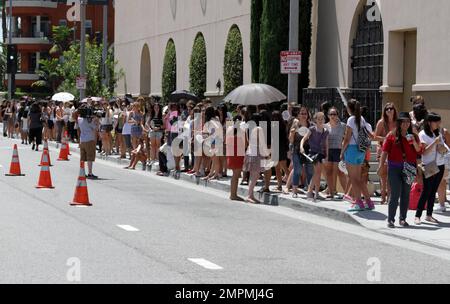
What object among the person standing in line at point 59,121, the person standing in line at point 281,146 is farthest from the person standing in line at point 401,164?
the person standing in line at point 59,121

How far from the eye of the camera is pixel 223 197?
21078 millimetres

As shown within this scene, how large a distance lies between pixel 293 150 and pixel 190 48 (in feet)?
75.6

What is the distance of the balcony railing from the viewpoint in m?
26.3

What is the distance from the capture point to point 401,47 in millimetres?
26031

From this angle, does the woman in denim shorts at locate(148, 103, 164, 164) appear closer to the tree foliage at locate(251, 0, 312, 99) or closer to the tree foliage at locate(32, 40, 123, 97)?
the tree foliage at locate(251, 0, 312, 99)

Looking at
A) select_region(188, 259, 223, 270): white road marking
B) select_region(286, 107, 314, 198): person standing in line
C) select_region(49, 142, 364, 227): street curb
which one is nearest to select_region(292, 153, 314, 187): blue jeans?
select_region(286, 107, 314, 198): person standing in line

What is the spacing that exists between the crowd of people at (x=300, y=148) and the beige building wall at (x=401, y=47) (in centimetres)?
248

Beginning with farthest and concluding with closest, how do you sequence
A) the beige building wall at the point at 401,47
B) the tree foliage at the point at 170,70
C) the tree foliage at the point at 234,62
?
the tree foliage at the point at 170,70 → the tree foliage at the point at 234,62 → the beige building wall at the point at 401,47

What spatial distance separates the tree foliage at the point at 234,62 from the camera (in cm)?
3603

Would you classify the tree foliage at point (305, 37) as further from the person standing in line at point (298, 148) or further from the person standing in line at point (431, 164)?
the person standing in line at point (431, 164)

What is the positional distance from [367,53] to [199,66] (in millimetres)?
13915

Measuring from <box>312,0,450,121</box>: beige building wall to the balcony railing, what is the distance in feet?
1.71
